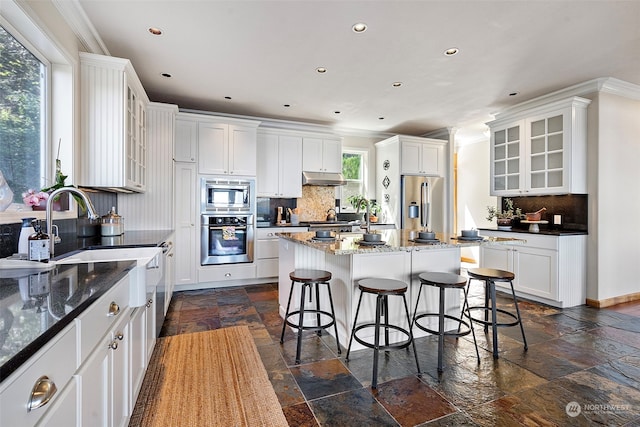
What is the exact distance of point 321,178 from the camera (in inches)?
207

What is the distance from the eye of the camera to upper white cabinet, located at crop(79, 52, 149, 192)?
8.41 feet

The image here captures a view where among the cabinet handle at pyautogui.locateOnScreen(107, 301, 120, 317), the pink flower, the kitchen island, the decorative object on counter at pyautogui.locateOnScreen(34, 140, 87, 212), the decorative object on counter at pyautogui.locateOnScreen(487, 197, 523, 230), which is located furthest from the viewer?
the decorative object on counter at pyautogui.locateOnScreen(487, 197, 523, 230)

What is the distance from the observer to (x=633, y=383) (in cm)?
212

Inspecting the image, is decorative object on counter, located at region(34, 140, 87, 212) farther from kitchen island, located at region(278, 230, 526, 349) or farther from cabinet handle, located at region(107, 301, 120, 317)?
kitchen island, located at region(278, 230, 526, 349)

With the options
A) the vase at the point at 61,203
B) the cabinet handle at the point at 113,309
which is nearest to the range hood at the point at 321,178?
the vase at the point at 61,203

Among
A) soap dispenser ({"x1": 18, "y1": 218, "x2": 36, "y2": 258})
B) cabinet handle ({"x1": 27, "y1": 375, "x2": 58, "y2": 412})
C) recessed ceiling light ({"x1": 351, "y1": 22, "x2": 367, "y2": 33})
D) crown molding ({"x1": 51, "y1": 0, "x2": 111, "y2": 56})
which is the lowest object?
cabinet handle ({"x1": 27, "y1": 375, "x2": 58, "y2": 412})

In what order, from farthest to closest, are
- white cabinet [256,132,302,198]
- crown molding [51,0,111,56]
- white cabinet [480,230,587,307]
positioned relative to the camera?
white cabinet [256,132,302,198] → white cabinet [480,230,587,307] → crown molding [51,0,111,56]

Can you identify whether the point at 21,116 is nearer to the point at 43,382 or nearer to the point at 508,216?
the point at 43,382

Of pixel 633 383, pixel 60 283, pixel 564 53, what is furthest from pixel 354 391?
pixel 564 53

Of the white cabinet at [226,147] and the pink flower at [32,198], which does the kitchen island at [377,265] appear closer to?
the pink flower at [32,198]

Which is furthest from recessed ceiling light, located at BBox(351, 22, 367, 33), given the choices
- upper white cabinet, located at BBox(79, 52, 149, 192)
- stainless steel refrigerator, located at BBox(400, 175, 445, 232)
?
stainless steel refrigerator, located at BBox(400, 175, 445, 232)

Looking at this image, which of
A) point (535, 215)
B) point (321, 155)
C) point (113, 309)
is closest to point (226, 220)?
point (321, 155)

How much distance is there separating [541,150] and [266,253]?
414cm

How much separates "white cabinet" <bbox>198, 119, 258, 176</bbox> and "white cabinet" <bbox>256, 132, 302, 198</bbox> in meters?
0.40
